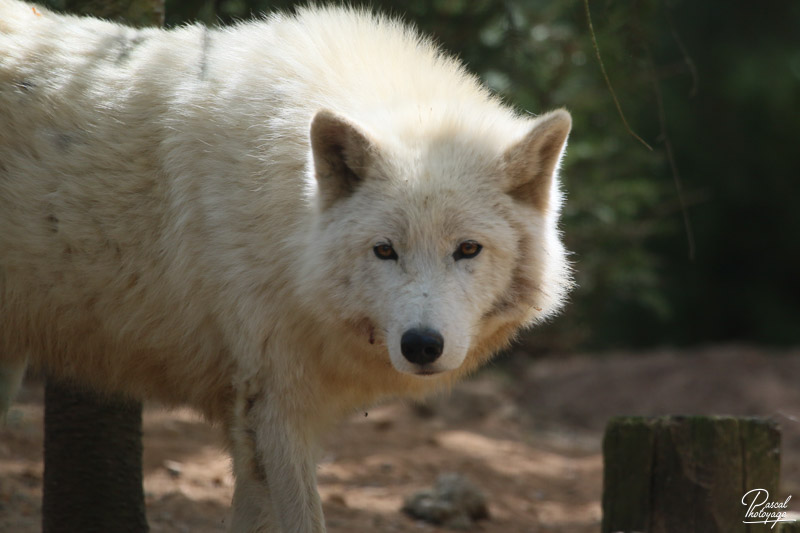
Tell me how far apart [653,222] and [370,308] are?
18.8ft

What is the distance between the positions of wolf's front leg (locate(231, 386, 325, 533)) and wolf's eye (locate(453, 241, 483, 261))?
3.23 feet

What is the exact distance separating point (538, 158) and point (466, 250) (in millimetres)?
551

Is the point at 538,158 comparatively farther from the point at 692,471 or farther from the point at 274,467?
the point at 274,467

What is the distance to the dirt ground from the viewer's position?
5.29 m

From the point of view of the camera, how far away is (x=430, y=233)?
3.42m

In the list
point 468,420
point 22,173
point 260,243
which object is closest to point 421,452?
point 468,420

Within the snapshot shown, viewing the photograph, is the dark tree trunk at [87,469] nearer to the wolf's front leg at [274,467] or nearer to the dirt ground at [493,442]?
the dirt ground at [493,442]

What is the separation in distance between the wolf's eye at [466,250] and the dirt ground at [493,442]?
1.33 metres

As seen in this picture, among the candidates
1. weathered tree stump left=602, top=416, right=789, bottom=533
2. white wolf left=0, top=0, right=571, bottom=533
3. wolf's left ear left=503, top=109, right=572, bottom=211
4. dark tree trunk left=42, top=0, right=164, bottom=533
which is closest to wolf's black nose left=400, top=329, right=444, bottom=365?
white wolf left=0, top=0, right=571, bottom=533

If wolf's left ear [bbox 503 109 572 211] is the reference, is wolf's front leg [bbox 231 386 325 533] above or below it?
below

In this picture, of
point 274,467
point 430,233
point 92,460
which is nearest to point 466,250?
point 430,233

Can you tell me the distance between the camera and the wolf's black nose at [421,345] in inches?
126

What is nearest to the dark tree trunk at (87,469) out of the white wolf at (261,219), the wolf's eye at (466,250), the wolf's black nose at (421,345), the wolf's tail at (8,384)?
the wolf's tail at (8,384)

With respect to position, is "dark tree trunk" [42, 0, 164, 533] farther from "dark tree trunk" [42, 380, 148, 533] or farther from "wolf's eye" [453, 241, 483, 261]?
"wolf's eye" [453, 241, 483, 261]
